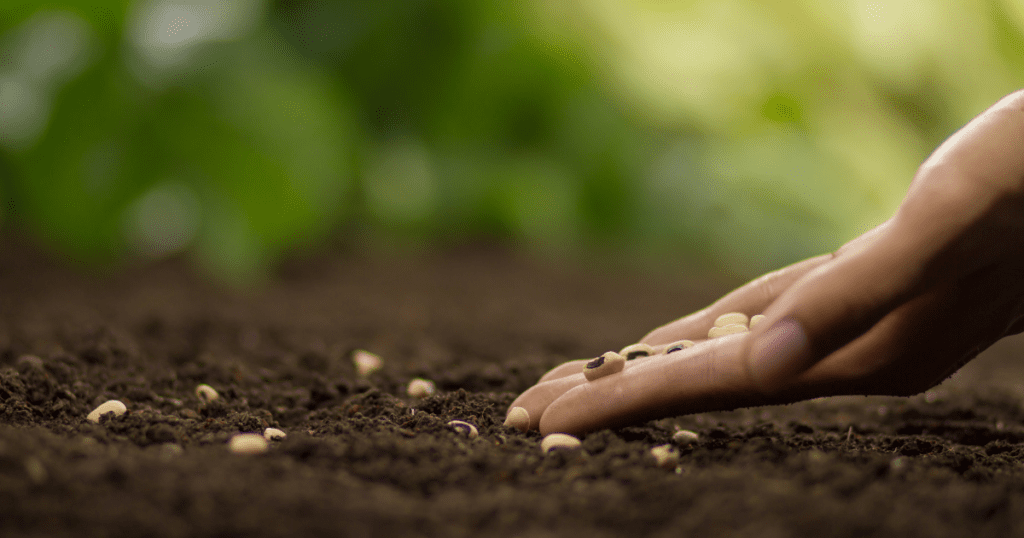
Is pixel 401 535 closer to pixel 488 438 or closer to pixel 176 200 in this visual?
pixel 488 438

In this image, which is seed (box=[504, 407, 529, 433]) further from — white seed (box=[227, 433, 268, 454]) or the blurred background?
the blurred background

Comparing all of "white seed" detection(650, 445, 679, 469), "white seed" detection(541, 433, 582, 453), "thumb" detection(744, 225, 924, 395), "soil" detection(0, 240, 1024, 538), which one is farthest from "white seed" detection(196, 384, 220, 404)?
"thumb" detection(744, 225, 924, 395)

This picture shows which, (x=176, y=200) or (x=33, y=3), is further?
(x=176, y=200)

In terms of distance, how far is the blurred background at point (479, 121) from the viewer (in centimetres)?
225

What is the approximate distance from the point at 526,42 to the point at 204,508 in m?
2.76

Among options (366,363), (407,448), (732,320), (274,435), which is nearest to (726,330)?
(732,320)

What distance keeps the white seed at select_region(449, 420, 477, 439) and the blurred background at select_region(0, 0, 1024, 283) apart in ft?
5.23

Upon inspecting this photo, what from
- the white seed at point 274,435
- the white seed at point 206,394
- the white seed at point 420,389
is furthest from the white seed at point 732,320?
the white seed at point 206,394

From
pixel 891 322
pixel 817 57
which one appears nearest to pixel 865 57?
pixel 817 57

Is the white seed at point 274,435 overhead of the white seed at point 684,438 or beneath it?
beneath

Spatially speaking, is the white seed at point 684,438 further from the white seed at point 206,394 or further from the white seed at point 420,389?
the white seed at point 206,394

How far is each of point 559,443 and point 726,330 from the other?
0.26 m

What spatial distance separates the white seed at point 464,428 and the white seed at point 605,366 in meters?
→ 0.15

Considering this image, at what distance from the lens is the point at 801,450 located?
846 millimetres
